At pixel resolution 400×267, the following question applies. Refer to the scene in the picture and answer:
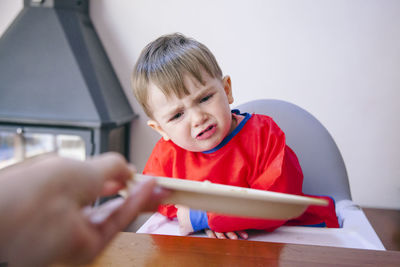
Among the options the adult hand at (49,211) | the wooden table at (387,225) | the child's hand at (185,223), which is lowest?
the wooden table at (387,225)

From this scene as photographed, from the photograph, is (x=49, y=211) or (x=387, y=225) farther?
(x=387, y=225)

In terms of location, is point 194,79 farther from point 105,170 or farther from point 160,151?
point 105,170

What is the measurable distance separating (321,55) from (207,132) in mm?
1280

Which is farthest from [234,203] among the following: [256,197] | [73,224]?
[73,224]

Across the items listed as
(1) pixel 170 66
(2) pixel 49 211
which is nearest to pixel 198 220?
(1) pixel 170 66

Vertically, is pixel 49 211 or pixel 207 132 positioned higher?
pixel 49 211

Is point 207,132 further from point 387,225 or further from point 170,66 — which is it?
point 387,225

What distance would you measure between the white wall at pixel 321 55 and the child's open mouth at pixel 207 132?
1154mm

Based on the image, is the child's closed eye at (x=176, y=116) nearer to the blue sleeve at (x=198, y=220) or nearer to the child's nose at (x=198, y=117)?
the child's nose at (x=198, y=117)

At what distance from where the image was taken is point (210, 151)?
0.86 metres

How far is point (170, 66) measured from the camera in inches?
30.1

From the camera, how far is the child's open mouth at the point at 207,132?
78cm

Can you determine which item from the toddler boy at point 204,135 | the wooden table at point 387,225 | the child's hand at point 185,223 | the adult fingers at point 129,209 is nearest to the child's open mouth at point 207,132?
the toddler boy at point 204,135

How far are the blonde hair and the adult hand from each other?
53 cm
